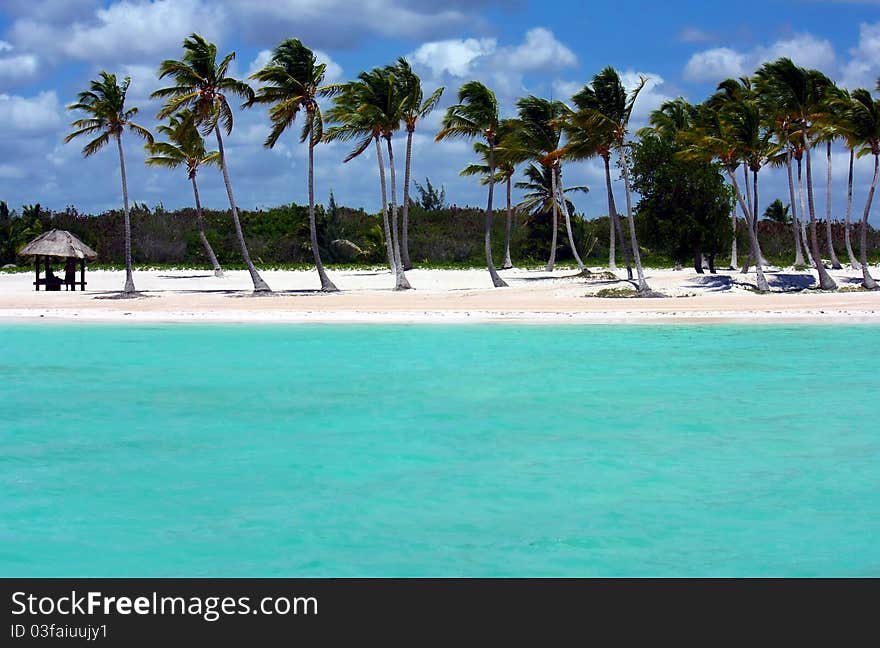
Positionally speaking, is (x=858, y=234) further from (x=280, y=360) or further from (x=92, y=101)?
(x=280, y=360)

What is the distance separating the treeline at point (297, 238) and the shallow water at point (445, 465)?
114 feet

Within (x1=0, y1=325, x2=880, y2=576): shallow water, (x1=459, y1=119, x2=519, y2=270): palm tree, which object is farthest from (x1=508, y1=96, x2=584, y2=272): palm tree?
(x1=0, y1=325, x2=880, y2=576): shallow water

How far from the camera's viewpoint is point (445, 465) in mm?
10359

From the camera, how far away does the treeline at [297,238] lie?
5338cm

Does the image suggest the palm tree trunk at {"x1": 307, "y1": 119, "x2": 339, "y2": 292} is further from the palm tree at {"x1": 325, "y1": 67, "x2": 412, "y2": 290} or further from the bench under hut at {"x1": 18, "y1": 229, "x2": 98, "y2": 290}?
the bench under hut at {"x1": 18, "y1": 229, "x2": 98, "y2": 290}

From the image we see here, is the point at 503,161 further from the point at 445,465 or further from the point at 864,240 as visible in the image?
the point at 445,465

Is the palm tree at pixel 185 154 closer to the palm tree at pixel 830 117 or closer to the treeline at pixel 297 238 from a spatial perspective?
the treeline at pixel 297 238

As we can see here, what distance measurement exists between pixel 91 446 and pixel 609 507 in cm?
590

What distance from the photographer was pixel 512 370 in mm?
17219

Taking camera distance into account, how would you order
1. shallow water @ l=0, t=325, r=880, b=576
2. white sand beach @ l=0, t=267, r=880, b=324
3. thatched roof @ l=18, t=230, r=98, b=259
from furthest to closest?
thatched roof @ l=18, t=230, r=98, b=259 → white sand beach @ l=0, t=267, r=880, b=324 → shallow water @ l=0, t=325, r=880, b=576

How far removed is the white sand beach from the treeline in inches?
392

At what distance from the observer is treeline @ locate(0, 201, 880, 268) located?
175 ft

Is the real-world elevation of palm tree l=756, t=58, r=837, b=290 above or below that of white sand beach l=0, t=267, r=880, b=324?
above
